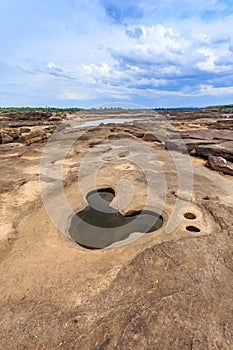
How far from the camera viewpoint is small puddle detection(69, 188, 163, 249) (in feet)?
24.2

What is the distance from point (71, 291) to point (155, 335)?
1888 mm

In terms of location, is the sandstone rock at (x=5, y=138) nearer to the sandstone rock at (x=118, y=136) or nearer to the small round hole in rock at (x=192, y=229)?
the sandstone rock at (x=118, y=136)

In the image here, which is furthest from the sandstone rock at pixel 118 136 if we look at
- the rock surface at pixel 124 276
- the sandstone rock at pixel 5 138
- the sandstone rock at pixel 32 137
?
the rock surface at pixel 124 276

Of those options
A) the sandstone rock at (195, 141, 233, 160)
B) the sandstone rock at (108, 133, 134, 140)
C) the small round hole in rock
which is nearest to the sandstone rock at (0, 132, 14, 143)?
the sandstone rock at (108, 133, 134, 140)

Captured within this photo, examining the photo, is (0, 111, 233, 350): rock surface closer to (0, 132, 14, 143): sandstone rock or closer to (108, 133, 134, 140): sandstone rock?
(108, 133, 134, 140): sandstone rock

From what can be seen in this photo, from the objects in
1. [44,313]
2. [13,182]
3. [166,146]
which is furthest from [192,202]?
[166,146]

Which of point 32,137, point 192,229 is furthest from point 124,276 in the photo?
point 32,137

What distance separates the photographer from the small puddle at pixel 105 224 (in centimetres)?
737

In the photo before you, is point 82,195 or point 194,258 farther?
point 82,195

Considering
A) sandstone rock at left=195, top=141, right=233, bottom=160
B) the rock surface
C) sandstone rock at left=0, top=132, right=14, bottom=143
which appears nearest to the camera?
the rock surface

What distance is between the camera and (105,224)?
8.45 meters

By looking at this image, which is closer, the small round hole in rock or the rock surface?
the rock surface

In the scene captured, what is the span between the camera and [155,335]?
362 centimetres

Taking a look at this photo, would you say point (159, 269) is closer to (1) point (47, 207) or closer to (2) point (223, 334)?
(2) point (223, 334)
